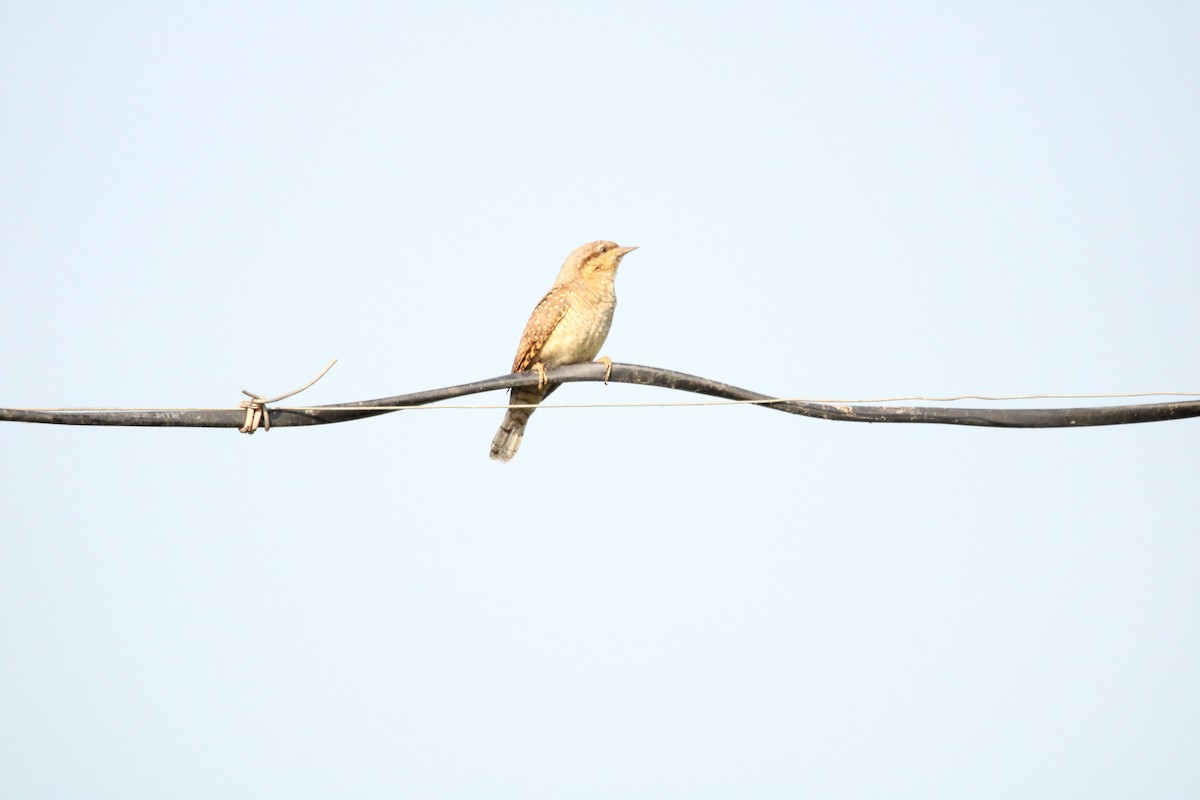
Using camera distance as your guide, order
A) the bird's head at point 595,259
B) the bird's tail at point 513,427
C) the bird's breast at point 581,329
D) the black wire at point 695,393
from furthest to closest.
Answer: the bird's head at point 595,259 → the bird's breast at point 581,329 → the bird's tail at point 513,427 → the black wire at point 695,393

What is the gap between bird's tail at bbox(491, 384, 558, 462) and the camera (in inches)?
343

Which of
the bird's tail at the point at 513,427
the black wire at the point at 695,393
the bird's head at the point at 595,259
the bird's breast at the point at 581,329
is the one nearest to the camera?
the black wire at the point at 695,393

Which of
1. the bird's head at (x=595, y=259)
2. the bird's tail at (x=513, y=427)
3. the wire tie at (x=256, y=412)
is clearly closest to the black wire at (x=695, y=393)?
the wire tie at (x=256, y=412)

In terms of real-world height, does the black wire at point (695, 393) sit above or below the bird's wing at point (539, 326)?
below

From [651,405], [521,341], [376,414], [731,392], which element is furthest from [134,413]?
[521,341]

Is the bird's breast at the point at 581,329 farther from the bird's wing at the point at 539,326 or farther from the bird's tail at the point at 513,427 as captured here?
the bird's tail at the point at 513,427

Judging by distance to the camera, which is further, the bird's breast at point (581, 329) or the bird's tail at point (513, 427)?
the bird's breast at point (581, 329)

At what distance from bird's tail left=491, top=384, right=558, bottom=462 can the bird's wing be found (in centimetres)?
33

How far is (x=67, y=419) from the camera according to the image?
573 centimetres

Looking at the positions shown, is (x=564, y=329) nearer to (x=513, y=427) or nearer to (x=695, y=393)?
(x=513, y=427)

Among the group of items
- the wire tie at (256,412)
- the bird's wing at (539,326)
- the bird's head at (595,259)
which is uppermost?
the bird's head at (595,259)

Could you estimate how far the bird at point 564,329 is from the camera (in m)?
8.79

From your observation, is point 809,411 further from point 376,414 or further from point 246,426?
point 246,426

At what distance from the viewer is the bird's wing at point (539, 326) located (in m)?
8.87
